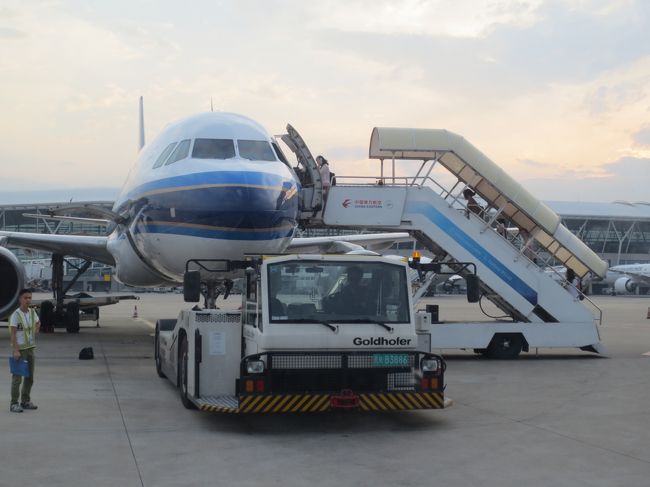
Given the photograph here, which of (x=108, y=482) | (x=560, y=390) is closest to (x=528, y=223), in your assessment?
(x=560, y=390)

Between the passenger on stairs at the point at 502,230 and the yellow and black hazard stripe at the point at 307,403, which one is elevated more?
the passenger on stairs at the point at 502,230

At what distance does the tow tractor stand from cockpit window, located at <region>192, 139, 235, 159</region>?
3.86 metres

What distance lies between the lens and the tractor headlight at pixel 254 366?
8875 millimetres

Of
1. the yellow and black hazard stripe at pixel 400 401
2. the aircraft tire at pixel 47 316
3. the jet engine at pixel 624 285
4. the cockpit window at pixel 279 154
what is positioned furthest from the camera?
the jet engine at pixel 624 285

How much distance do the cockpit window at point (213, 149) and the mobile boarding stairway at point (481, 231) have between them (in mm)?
3176

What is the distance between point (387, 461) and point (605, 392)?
5.79m

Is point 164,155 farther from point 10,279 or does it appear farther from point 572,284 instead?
point 572,284

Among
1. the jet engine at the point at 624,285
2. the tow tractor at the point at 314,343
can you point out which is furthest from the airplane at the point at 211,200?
the jet engine at the point at 624,285

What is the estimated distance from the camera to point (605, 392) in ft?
40.2

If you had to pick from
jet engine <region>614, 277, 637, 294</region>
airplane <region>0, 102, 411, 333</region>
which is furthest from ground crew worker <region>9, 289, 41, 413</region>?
jet engine <region>614, 277, 637, 294</region>

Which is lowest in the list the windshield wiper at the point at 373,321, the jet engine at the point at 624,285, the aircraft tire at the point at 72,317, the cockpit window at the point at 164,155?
the jet engine at the point at 624,285

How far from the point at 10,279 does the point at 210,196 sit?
24.5 feet

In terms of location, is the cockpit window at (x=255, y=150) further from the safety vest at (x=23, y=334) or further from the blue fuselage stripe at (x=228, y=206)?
the safety vest at (x=23, y=334)

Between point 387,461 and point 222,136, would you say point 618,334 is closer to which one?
point 222,136
